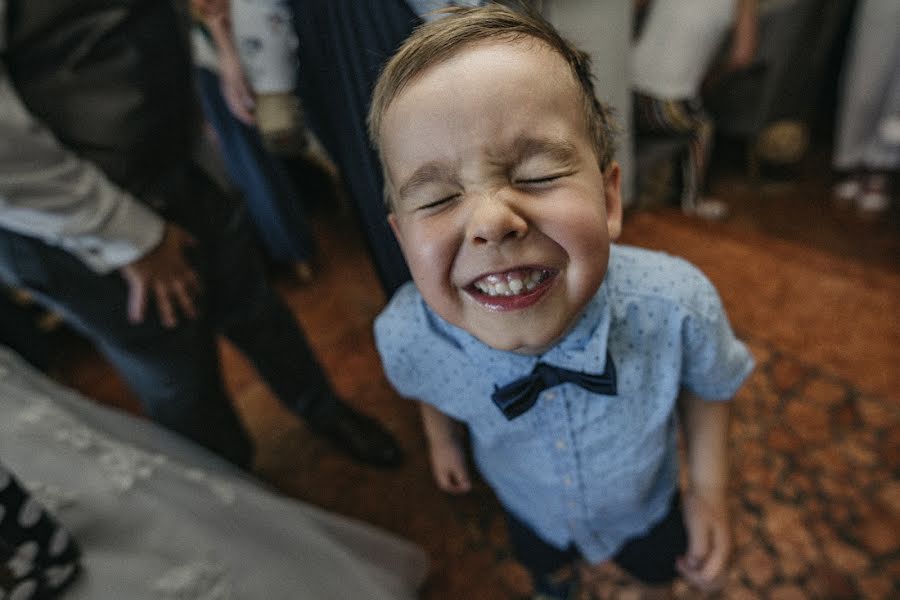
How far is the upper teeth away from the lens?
0.50m

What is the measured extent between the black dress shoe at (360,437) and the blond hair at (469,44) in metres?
0.97

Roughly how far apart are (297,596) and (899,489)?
1267 millimetres

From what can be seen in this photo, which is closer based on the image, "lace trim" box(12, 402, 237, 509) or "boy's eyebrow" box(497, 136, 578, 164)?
"boy's eyebrow" box(497, 136, 578, 164)

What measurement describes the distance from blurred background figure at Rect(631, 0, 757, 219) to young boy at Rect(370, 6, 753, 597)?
146 centimetres

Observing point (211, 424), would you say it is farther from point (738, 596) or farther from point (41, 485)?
point (738, 596)

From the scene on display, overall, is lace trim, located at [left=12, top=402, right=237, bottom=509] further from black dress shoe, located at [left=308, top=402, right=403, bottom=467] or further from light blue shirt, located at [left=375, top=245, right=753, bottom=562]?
black dress shoe, located at [left=308, top=402, right=403, bottom=467]

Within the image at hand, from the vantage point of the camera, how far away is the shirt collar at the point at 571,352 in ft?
1.94

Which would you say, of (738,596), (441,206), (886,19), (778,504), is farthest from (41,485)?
(886,19)

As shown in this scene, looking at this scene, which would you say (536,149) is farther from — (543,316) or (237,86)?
(237,86)

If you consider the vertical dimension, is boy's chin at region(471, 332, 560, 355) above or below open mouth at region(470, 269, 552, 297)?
below

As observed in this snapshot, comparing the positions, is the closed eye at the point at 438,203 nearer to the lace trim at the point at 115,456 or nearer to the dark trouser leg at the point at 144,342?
the lace trim at the point at 115,456

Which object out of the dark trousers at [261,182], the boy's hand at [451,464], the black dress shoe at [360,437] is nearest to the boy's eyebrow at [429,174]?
the boy's hand at [451,464]

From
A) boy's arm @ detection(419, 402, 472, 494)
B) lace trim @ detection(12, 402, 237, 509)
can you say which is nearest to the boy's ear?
boy's arm @ detection(419, 402, 472, 494)

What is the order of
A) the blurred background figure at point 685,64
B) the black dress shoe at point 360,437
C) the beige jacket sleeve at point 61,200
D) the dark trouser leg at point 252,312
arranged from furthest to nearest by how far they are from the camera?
1. the blurred background figure at point 685,64
2. the black dress shoe at point 360,437
3. the dark trouser leg at point 252,312
4. the beige jacket sleeve at point 61,200
